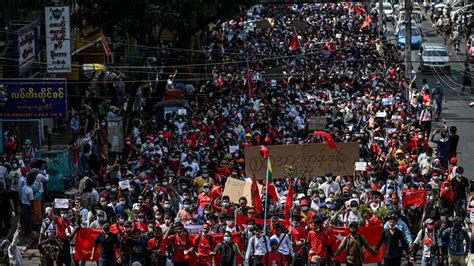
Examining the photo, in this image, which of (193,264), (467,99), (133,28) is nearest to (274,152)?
(193,264)

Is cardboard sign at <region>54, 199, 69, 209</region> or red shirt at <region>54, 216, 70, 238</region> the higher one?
cardboard sign at <region>54, 199, 69, 209</region>

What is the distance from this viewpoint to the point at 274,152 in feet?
→ 95.7

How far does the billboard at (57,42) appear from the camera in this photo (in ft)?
117

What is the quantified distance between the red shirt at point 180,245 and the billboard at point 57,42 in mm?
11336

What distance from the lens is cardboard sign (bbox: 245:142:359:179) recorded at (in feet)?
95.5

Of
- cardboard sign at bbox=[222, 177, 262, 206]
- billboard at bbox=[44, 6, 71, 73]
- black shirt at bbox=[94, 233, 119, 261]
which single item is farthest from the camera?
billboard at bbox=[44, 6, 71, 73]

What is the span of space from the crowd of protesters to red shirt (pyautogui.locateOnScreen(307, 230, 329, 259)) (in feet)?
0.06

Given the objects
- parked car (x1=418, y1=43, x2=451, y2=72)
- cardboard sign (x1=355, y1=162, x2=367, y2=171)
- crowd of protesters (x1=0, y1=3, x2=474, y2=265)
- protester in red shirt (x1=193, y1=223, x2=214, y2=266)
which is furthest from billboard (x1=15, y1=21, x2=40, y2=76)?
parked car (x1=418, y1=43, x2=451, y2=72)

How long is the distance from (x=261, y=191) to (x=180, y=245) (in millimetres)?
2814

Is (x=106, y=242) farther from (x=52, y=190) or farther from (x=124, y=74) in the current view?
(x=124, y=74)

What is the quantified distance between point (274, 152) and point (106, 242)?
5236 millimetres

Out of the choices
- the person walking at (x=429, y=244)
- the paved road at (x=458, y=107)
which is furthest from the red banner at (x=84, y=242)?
the paved road at (x=458, y=107)

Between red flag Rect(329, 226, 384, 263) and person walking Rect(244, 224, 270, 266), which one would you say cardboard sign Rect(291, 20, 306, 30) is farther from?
person walking Rect(244, 224, 270, 266)

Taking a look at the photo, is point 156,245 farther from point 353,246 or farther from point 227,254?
point 353,246
